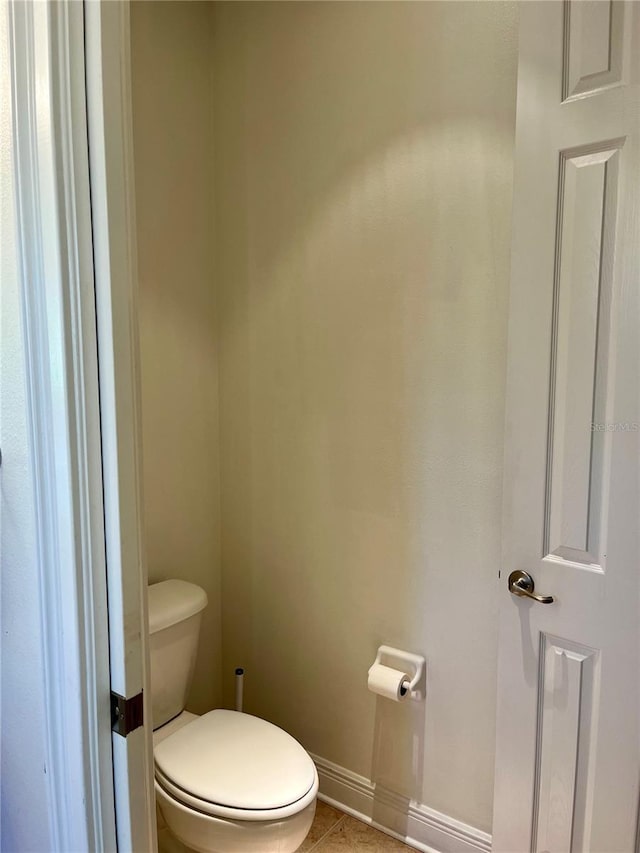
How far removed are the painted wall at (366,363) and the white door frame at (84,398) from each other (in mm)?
994

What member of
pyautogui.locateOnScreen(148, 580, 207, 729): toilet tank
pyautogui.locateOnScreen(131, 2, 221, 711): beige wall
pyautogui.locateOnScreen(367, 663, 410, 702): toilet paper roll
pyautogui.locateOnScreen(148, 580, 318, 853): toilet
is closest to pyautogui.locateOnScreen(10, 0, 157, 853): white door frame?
pyautogui.locateOnScreen(148, 580, 318, 853): toilet

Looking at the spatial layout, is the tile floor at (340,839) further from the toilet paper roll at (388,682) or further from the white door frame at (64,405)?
the white door frame at (64,405)

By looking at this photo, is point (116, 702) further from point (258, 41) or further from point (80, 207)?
point (258, 41)

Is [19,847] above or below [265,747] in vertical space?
above

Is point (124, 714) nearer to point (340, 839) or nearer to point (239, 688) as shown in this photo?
point (239, 688)

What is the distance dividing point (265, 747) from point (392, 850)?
565 millimetres

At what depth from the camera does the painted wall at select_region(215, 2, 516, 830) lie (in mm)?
1549

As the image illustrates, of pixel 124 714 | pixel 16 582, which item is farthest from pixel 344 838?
pixel 16 582

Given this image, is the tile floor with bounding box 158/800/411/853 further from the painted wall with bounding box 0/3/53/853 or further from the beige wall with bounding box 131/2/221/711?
the painted wall with bounding box 0/3/53/853

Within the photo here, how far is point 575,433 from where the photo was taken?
1.27 metres

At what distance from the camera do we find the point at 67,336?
76cm

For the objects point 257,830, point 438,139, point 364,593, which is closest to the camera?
point 257,830

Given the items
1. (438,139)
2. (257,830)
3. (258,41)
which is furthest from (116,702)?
(258,41)

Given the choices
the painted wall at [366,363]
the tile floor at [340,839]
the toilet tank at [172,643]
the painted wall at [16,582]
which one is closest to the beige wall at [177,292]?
the painted wall at [366,363]
